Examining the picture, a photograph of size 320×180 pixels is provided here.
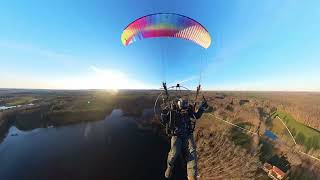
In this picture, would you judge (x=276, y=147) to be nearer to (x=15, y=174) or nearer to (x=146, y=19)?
(x=146, y=19)

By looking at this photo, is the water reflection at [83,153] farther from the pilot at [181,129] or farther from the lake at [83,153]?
the pilot at [181,129]

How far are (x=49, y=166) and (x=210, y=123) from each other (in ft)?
59.6

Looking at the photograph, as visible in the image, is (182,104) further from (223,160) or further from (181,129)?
(223,160)

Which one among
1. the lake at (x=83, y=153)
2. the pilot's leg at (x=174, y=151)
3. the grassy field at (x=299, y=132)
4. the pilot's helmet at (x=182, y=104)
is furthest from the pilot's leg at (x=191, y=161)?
the lake at (x=83, y=153)

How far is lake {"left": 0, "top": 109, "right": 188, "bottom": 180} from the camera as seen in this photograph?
19312mm

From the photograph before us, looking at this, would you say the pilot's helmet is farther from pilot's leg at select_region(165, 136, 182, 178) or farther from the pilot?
pilot's leg at select_region(165, 136, 182, 178)

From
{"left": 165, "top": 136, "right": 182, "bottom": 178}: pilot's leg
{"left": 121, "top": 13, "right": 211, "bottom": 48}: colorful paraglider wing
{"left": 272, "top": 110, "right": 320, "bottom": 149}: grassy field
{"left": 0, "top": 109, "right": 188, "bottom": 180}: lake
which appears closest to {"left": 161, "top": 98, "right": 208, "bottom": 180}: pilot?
{"left": 165, "top": 136, "right": 182, "bottom": 178}: pilot's leg

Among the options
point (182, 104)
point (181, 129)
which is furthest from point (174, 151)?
point (182, 104)

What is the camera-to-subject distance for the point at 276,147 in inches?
664

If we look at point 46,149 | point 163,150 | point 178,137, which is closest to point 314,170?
point 178,137

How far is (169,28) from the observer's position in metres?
8.01

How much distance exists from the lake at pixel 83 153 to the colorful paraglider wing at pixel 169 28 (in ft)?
45.4

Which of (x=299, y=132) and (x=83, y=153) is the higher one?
(x=299, y=132)

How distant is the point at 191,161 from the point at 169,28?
470 centimetres
